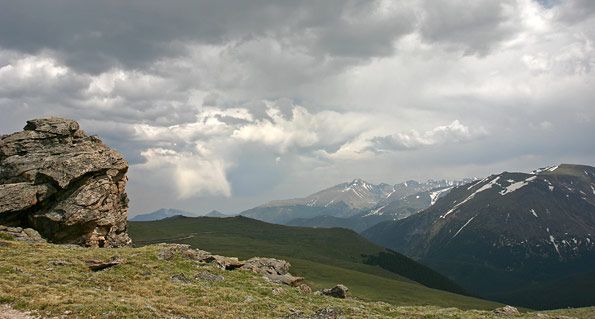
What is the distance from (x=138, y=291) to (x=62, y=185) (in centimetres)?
3223

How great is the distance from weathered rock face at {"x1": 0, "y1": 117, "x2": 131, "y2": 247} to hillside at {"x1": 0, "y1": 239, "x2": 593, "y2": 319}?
8515 millimetres

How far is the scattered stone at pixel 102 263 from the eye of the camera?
34.8 meters

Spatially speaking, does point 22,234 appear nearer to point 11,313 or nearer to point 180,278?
point 180,278

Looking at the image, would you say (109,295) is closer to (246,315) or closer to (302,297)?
(246,315)

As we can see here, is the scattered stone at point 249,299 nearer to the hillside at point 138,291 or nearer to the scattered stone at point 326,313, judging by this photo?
the hillside at point 138,291

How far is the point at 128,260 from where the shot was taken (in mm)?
38844

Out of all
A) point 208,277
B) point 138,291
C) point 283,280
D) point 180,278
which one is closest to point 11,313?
point 138,291

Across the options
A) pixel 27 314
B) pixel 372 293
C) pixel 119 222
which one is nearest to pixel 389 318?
pixel 27 314

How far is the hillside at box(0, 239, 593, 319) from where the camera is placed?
77.2 feet

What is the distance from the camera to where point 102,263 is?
35.3 meters

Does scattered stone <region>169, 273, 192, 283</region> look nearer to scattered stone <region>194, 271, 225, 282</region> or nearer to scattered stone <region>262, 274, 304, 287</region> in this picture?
scattered stone <region>194, 271, 225, 282</region>

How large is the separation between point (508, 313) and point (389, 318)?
69.7ft

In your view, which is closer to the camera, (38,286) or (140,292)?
(38,286)

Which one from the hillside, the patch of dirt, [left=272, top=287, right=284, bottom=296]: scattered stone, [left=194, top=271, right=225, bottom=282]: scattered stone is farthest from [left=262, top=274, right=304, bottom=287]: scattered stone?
the patch of dirt
